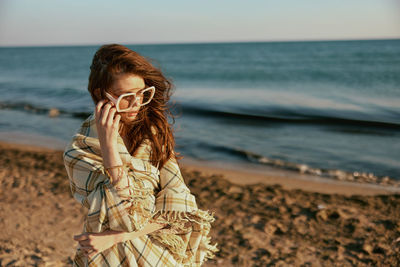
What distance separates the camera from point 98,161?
171 centimetres

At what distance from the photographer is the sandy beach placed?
4.02 metres

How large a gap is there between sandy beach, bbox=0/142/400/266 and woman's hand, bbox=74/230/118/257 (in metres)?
2.44

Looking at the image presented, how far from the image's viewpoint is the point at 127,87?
1.77 meters

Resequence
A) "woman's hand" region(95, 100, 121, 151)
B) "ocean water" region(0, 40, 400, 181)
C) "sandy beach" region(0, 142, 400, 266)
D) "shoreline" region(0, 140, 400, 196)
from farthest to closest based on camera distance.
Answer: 1. "ocean water" region(0, 40, 400, 181)
2. "shoreline" region(0, 140, 400, 196)
3. "sandy beach" region(0, 142, 400, 266)
4. "woman's hand" region(95, 100, 121, 151)

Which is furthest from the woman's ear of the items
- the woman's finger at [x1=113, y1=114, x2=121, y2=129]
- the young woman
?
the woman's finger at [x1=113, y1=114, x2=121, y2=129]

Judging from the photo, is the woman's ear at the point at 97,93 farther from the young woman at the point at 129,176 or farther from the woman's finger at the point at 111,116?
the woman's finger at the point at 111,116

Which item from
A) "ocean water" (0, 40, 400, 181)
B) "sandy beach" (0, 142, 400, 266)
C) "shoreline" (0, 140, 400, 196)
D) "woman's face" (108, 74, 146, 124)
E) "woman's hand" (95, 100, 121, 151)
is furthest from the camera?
"ocean water" (0, 40, 400, 181)

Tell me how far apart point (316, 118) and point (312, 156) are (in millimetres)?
4329

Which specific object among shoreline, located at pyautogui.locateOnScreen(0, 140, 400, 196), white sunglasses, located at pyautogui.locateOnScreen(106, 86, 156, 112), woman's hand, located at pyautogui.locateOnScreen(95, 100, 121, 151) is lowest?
shoreline, located at pyautogui.locateOnScreen(0, 140, 400, 196)

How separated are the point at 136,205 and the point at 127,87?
55 cm

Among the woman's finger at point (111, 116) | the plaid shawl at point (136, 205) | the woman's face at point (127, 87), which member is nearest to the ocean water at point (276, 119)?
the woman's face at point (127, 87)

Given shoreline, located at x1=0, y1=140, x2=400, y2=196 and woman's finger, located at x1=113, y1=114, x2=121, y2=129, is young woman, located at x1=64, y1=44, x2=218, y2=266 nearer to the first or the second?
woman's finger, located at x1=113, y1=114, x2=121, y2=129

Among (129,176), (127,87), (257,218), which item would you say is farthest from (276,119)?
(129,176)

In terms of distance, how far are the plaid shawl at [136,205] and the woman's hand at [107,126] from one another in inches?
4.6
